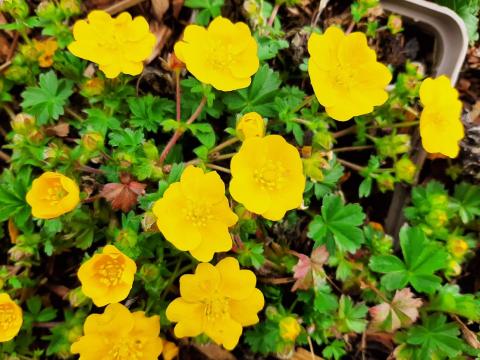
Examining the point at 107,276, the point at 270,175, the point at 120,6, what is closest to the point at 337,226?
the point at 270,175

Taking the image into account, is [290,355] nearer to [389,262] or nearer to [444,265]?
[389,262]

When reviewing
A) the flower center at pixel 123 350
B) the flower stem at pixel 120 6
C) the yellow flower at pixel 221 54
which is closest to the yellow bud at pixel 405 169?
the yellow flower at pixel 221 54

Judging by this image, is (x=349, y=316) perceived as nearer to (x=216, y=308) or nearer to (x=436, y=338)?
(x=436, y=338)

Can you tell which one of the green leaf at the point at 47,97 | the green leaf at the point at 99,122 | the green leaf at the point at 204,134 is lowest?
the green leaf at the point at 47,97

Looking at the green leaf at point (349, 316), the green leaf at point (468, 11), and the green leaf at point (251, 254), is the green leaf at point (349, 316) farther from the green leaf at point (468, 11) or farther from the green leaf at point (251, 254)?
the green leaf at point (468, 11)

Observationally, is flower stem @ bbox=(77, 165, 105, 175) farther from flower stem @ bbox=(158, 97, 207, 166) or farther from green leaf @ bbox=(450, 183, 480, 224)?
green leaf @ bbox=(450, 183, 480, 224)

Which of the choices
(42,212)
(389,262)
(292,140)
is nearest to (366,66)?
(292,140)

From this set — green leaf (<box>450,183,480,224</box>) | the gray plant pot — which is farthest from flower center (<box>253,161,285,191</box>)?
green leaf (<box>450,183,480,224</box>)
